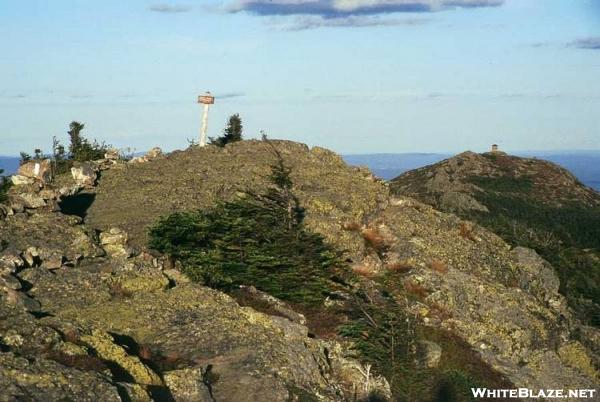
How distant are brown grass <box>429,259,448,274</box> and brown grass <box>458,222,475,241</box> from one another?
493cm

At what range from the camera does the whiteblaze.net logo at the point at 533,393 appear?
107 ft

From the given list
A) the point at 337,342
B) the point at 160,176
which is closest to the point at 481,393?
the point at 337,342

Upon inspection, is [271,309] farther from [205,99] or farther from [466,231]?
[205,99]

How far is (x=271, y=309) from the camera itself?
31938 millimetres

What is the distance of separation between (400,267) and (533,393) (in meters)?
9.03

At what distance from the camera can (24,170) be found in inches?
1682

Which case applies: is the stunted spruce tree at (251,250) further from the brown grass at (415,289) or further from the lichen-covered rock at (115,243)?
the brown grass at (415,289)

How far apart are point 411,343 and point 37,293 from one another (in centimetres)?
1449

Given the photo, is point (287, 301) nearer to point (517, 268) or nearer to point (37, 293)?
point (37, 293)

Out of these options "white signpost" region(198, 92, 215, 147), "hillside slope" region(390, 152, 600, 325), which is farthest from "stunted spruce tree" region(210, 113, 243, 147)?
"hillside slope" region(390, 152, 600, 325)

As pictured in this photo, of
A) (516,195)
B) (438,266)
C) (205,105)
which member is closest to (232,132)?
(205,105)

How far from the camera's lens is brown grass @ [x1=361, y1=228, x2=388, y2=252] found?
42.3 m

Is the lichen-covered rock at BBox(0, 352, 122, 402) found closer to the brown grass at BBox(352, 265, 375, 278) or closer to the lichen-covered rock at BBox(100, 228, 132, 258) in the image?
the lichen-covered rock at BBox(100, 228, 132, 258)

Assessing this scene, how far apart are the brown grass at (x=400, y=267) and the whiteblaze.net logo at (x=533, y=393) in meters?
8.40
